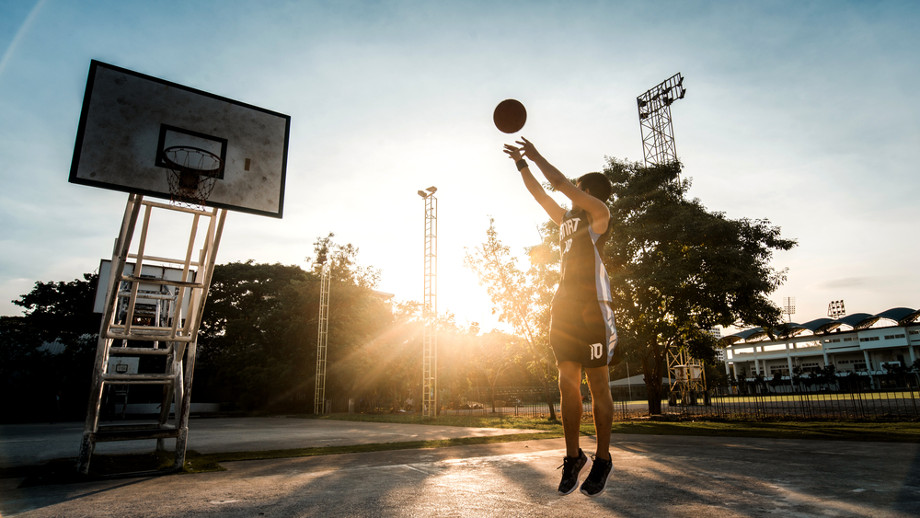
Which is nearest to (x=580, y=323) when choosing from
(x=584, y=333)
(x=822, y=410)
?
(x=584, y=333)

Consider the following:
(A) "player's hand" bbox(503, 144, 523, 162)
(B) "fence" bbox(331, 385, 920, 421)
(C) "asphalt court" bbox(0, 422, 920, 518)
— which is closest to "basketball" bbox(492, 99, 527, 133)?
(A) "player's hand" bbox(503, 144, 523, 162)

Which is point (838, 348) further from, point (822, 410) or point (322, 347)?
point (322, 347)

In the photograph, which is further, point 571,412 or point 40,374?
point 40,374

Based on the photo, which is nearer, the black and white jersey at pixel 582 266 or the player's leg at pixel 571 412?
Result: the player's leg at pixel 571 412

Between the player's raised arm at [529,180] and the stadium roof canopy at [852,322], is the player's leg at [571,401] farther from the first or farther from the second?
the stadium roof canopy at [852,322]

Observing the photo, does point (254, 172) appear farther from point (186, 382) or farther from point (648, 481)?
point (648, 481)

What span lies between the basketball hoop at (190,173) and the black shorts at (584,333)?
22.9ft

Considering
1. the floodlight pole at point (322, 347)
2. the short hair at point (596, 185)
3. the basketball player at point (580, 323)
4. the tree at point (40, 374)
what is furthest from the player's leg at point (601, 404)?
the tree at point (40, 374)

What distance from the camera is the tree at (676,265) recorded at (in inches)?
640

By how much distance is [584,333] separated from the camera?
3.57 m

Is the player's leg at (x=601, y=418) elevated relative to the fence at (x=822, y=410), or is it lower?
elevated

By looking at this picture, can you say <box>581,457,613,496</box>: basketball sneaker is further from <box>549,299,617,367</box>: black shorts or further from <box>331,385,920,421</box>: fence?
<box>331,385,920,421</box>: fence

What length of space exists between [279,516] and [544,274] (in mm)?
16360

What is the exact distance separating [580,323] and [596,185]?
1.24 meters
